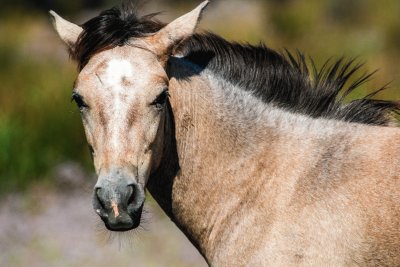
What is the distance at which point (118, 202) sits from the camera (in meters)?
4.72

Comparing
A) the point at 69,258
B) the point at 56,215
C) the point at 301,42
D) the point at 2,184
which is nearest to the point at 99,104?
the point at 69,258

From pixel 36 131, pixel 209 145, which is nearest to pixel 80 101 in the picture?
pixel 209 145

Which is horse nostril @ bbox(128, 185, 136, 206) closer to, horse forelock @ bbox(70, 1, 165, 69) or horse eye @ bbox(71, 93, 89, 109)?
horse eye @ bbox(71, 93, 89, 109)

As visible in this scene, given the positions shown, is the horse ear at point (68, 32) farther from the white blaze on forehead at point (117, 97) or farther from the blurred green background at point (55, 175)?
the blurred green background at point (55, 175)

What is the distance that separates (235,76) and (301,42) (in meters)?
11.7

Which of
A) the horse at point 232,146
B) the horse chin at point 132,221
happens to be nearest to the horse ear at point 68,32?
the horse at point 232,146

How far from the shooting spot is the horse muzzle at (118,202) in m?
4.72

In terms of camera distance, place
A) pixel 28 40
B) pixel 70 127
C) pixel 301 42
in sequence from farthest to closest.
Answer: pixel 28 40, pixel 301 42, pixel 70 127

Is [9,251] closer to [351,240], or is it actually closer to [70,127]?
[70,127]

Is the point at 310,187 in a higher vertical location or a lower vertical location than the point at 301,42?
higher

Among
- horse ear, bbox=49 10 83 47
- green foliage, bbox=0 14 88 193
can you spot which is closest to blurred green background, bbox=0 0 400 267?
green foliage, bbox=0 14 88 193

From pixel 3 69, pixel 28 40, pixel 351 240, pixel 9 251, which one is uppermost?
pixel 351 240

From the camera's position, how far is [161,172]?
18.0 ft

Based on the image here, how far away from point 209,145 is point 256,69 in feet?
2.01
